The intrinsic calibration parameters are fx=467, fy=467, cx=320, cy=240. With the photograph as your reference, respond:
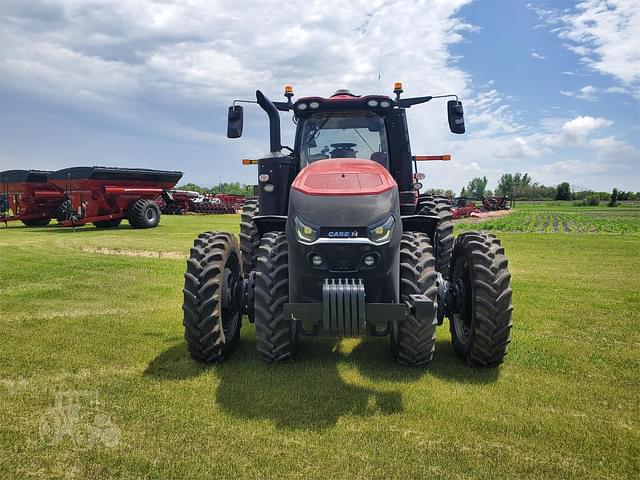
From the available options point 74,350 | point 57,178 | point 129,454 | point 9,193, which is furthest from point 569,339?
point 9,193

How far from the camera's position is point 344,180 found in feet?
12.5

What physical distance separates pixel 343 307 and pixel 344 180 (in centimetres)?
105

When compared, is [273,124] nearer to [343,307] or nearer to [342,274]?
[342,274]

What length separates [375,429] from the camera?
3135 mm

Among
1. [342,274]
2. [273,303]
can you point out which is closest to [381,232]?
[342,274]

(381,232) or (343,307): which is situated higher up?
(381,232)

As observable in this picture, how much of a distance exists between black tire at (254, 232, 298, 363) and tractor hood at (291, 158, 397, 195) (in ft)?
2.01

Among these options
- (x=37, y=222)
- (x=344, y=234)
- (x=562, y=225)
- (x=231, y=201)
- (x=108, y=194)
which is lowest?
(x=562, y=225)

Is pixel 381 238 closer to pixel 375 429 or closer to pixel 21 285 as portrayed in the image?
pixel 375 429

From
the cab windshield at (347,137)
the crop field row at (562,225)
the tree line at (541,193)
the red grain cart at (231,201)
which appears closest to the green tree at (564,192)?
the tree line at (541,193)

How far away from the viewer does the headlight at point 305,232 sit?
11.8 feet

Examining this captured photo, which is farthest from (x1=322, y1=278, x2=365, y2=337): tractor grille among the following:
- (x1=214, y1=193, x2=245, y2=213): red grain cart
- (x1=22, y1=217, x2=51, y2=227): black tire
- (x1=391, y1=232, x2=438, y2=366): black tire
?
(x1=214, y1=193, x2=245, y2=213): red grain cart

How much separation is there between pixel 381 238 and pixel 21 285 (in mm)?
6832

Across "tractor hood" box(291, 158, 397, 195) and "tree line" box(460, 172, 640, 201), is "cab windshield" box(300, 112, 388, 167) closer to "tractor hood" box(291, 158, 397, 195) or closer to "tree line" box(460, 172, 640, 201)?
"tractor hood" box(291, 158, 397, 195)
